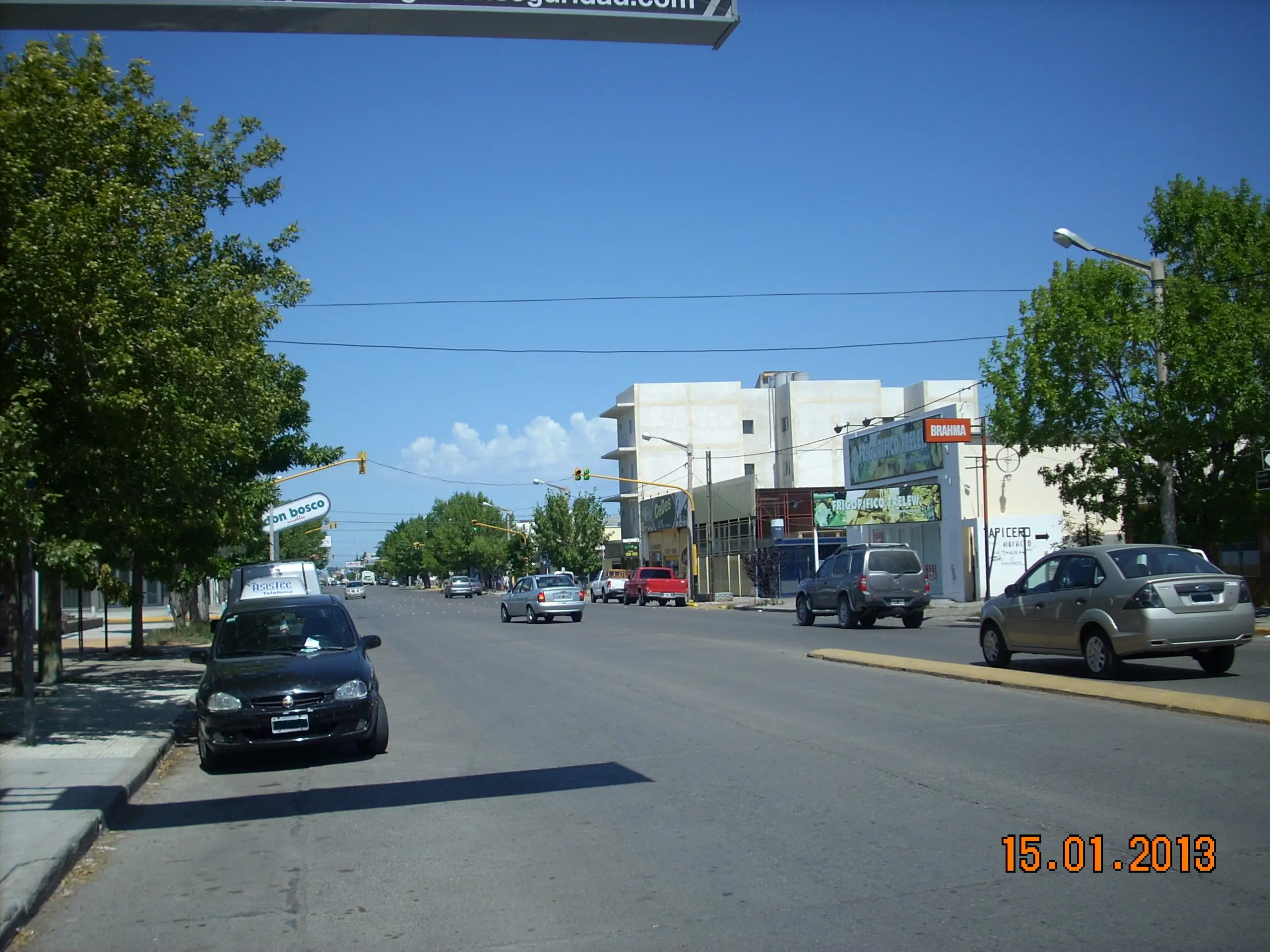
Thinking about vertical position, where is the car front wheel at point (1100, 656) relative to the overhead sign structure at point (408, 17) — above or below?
below

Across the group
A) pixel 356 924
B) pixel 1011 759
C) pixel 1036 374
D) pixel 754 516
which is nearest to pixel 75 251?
pixel 356 924

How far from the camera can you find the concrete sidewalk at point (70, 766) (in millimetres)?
6820

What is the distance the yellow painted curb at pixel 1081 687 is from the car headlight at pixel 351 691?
7.90m

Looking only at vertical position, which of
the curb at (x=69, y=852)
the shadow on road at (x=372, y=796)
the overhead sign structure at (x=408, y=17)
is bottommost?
the shadow on road at (x=372, y=796)

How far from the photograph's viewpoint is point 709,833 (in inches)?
295

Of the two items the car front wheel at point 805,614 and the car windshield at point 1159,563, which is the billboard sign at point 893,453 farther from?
the car windshield at point 1159,563

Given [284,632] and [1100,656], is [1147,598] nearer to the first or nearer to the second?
[1100,656]

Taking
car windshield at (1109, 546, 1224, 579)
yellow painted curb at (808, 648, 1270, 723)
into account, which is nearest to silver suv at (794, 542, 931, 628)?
yellow painted curb at (808, 648, 1270, 723)

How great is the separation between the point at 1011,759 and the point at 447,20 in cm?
711

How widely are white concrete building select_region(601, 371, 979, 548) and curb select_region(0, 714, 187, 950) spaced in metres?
70.8

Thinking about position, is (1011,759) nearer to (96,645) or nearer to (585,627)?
(585,627)

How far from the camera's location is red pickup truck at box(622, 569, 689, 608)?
53.4 meters

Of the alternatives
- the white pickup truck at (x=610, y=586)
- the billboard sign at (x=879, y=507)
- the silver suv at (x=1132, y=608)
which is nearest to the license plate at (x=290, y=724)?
the silver suv at (x=1132, y=608)

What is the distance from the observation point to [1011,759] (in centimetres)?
952
